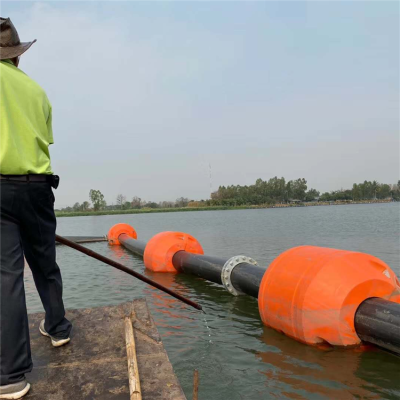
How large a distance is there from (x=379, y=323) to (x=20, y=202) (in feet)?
13.5

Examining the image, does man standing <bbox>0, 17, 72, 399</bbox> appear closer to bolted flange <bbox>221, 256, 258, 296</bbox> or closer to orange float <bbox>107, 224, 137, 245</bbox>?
bolted flange <bbox>221, 256, 258, 296</bbox>

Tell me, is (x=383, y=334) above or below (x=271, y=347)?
above

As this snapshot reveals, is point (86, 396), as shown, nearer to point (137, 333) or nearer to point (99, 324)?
point (137, 333)

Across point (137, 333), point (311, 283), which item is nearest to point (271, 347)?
point (311, 283)

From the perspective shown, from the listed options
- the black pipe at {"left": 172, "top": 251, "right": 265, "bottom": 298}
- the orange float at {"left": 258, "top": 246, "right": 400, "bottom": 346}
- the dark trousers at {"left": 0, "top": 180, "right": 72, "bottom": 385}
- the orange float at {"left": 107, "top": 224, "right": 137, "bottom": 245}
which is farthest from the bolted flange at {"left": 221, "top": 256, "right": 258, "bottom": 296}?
Answer: the orange float at {"left": 107, "top": 224, "right": 137, "bottom": 245}

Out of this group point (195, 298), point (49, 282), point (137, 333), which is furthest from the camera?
point (195, 298)

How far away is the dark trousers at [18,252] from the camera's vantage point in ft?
8.49

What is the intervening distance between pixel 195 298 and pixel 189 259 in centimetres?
206

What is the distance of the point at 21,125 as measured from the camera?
281 centimetres

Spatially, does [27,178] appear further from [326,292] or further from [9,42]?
[326,292]

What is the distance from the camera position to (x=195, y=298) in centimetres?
828

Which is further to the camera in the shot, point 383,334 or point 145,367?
point 383,334

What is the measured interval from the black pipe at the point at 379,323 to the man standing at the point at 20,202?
144 inches

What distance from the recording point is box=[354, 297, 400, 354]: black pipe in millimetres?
4102
